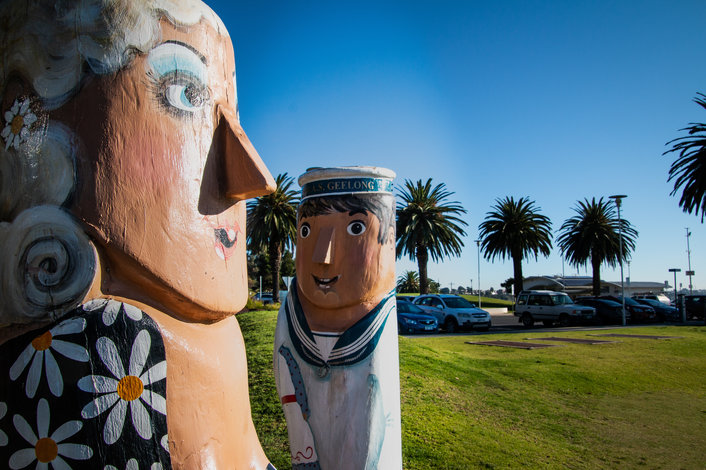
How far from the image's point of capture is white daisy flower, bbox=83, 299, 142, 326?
53.0 inches

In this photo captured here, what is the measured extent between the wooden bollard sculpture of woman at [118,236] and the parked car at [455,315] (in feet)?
54.8

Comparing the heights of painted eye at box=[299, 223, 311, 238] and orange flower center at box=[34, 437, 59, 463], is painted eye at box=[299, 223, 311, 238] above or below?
above

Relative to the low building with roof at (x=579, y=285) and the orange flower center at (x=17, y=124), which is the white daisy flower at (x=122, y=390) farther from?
the low building with roof at (x=579, y=285)

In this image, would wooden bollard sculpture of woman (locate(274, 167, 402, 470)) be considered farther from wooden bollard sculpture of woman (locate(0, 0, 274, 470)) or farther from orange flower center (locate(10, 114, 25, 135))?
orange flower center (locate(10, 114, 25, 135))

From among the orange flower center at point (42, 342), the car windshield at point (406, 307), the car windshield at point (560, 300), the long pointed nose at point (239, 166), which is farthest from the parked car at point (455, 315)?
the orange flower center at point (42, 342)

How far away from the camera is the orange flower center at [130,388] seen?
132 cm

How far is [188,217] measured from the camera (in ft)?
5.01

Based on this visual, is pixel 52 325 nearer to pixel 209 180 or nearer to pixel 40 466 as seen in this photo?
pixel 40 466

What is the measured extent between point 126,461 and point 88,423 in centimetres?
14

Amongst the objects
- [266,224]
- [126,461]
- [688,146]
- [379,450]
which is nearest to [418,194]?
[266,224]

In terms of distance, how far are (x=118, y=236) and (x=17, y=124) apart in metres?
0.47

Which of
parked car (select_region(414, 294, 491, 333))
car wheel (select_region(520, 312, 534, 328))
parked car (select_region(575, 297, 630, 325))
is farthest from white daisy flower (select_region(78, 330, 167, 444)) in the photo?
parked car (select_region(575, 297, 630, 325))

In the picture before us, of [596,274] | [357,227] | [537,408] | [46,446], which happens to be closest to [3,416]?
[46,446]

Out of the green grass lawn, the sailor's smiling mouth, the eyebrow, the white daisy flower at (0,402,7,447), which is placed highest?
the eyebrow
